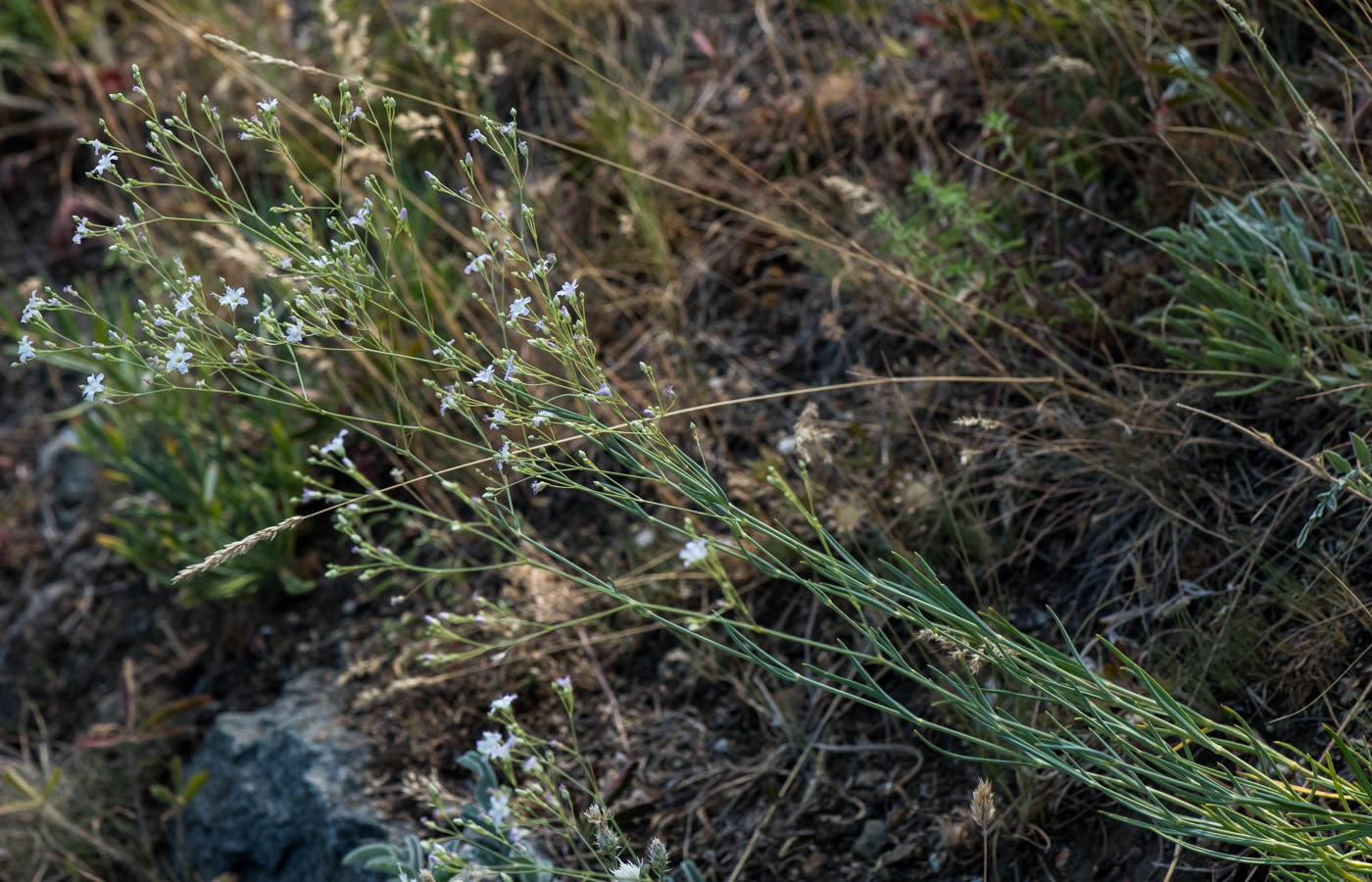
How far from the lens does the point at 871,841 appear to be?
2043mm

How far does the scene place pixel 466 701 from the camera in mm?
2580

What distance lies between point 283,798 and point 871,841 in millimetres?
1381

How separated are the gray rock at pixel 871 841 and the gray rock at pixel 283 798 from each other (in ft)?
3.20

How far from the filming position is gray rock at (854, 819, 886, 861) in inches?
80.0

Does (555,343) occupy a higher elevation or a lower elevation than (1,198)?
higher

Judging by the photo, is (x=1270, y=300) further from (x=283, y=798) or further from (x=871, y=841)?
(x=283, y=798)

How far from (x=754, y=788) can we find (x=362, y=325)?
1.25m

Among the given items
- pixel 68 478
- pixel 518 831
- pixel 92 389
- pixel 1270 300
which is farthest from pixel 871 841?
pixel 68 478

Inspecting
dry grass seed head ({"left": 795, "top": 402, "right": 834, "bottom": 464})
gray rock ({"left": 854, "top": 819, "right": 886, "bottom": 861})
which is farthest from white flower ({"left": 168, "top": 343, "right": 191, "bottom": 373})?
gray rock ({"left": 854, "top": 819, "right": 886, "bottom": 861})

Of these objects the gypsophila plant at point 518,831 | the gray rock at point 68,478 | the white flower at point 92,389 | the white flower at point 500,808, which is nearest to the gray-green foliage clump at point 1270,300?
the gypsophila plant at point 518,831

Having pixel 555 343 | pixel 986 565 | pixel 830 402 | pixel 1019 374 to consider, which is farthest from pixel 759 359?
pixel 555 343

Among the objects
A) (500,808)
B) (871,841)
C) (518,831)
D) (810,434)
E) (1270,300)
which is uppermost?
(1270,300)

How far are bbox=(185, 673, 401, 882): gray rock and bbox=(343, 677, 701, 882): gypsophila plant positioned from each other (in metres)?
0.24

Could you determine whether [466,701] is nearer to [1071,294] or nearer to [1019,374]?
[1019,374]
